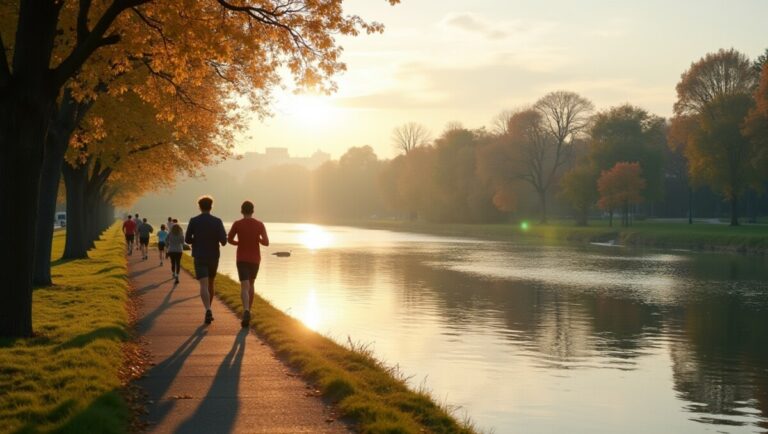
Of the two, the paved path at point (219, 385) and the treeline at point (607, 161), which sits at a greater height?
the treeline at point (607, 161)

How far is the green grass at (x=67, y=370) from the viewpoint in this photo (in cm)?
849

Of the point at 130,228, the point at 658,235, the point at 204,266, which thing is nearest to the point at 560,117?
the point at 658,235

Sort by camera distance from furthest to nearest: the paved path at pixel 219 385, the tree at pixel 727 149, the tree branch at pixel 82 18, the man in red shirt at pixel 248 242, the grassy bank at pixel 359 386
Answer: the tree at pixel 727 149 < the man in red shirt at pixel 248 242 < the tree branch at pixel 82 18 < the grassy bank at pixel 359 386 < the paved path at pixel 219 385

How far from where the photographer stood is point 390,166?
13788 centimetres

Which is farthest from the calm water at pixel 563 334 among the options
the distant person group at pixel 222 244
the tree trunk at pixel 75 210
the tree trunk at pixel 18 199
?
the tree trunk at pixel 75 210

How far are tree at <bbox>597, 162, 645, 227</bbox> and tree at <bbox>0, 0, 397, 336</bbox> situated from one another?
223ft

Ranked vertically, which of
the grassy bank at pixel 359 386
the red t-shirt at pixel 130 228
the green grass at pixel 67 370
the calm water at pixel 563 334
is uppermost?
the red t-shirt at pixel 130 228

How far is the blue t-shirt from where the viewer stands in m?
15.7

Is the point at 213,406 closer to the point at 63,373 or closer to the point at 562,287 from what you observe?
the point at 63,373

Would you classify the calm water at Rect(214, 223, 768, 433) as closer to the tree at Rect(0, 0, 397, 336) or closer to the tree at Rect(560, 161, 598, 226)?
the tree at Rect(0, 0, 397, 336)

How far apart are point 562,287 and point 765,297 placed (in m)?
7.13

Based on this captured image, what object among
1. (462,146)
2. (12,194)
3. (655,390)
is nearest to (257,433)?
(12,194)

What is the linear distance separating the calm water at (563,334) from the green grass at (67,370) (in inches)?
206

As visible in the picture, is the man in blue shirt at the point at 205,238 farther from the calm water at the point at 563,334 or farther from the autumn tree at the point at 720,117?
the autumn tree at the point at 720,117
